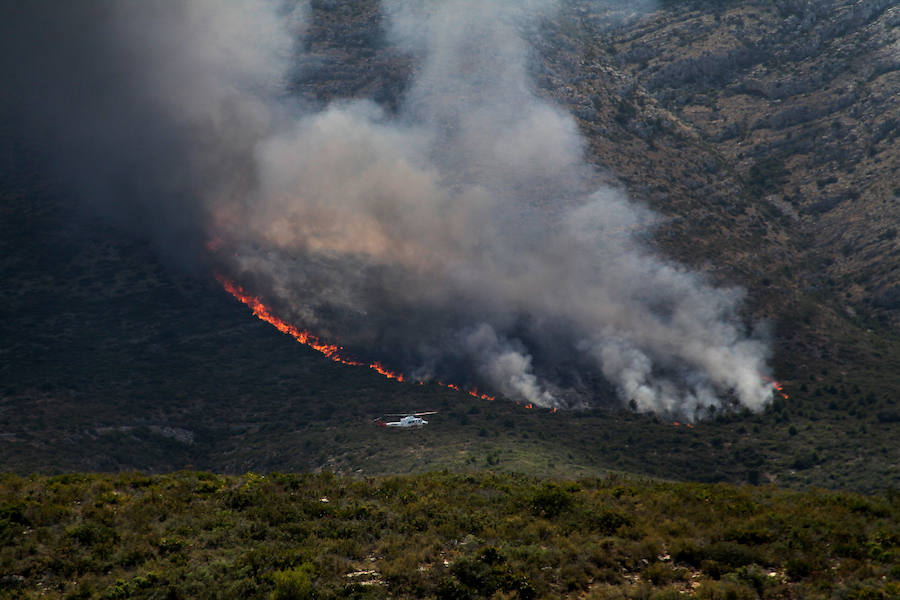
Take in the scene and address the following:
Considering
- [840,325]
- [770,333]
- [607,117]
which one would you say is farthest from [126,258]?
[840,325]

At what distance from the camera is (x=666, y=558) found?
3253 centimetres

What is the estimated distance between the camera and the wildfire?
143250mm

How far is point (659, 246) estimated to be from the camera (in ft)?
494

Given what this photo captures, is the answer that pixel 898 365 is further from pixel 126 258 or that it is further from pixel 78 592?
pixel 126 258

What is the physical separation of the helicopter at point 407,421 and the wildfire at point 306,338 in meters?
15.0

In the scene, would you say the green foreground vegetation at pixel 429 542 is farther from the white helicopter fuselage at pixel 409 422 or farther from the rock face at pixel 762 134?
the rock face at pixel 762 134

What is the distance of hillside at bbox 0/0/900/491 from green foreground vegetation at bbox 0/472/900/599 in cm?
4974

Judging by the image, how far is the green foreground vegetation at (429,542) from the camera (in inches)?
1144

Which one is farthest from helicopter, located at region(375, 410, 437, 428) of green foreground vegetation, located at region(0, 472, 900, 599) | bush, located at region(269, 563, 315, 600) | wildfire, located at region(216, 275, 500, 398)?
bush, located at region(269, 563, 315, 600)

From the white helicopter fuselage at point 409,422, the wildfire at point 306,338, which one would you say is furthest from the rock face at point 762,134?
the white helicopter fuselage at point 409,422

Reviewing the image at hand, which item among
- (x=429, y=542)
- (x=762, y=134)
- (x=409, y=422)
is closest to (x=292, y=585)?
(x=429, y=542)

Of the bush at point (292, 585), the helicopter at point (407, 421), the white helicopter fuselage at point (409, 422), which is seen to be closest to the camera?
the bush at point (292, 585)

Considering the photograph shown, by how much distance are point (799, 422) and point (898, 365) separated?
22235 millimetres

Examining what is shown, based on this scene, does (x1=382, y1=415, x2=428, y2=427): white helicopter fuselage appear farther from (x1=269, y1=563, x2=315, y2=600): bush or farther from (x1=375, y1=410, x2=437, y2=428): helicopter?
(x1=269, y1=563, x2=315, y2=600): bush
